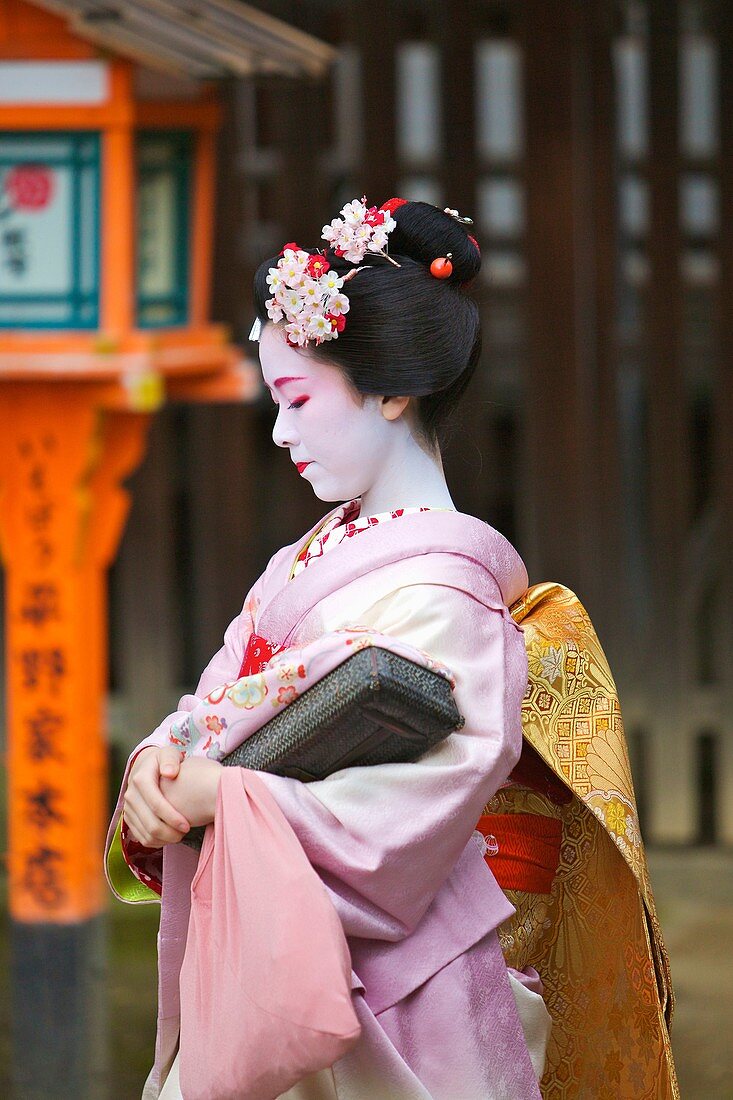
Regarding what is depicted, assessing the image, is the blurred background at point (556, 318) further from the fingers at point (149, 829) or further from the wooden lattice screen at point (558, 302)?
the fingers at point (149, 829)

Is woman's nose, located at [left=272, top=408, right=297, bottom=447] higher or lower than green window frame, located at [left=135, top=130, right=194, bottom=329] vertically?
lower

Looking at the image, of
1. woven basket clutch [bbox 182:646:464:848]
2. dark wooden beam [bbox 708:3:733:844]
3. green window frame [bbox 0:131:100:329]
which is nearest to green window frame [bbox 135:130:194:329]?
green window frame [bbox 0:131:100:329]

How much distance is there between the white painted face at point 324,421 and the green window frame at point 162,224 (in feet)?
6.54

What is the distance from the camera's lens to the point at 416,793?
4.51 ft

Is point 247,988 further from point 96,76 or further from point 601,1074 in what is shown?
point 96,76

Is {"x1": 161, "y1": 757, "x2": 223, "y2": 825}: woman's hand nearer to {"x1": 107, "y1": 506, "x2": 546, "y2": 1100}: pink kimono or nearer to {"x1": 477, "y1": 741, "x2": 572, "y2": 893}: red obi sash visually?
{"x1": 107, "y1": 506, "x2": 546, "y2": 1100}: pink kimono

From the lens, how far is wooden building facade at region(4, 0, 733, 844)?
4.28 metres

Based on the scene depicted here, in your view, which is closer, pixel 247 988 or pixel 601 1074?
pixel 247 988

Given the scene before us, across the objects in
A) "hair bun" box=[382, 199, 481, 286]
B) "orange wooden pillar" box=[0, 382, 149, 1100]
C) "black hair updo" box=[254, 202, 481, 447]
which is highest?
"hair bun" box=[382, 199, 481, 286]

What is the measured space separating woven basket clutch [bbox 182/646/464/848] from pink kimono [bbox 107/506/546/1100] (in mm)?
16

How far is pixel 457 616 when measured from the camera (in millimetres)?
1432

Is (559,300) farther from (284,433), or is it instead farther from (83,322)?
(284,433)

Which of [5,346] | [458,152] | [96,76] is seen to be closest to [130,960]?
[5,346]

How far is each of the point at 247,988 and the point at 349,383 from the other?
61 centimetres
